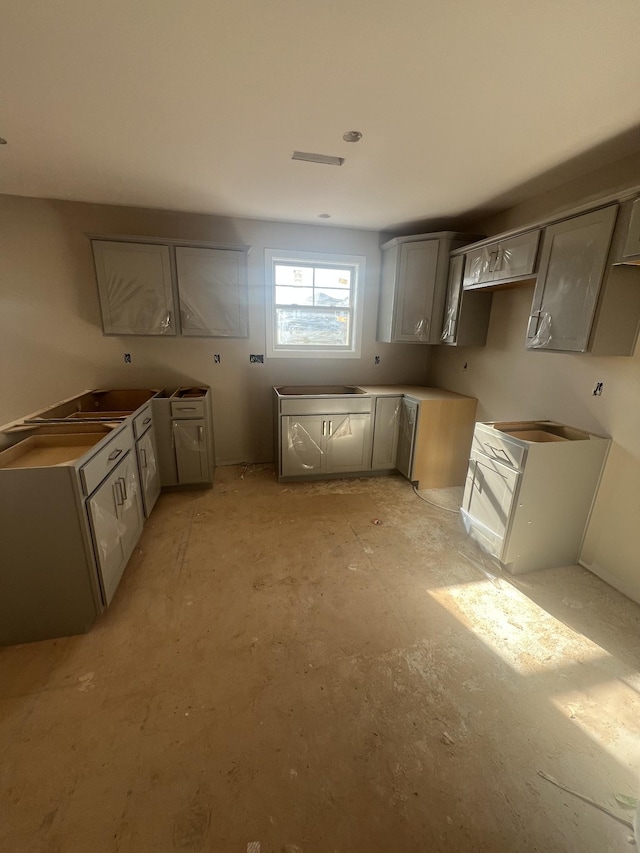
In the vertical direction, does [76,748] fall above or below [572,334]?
below

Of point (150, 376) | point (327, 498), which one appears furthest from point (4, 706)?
point (150, 376)

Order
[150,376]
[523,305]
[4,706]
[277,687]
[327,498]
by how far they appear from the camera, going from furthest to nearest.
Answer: [150,376] < [327,498] < [523,305] < [277,687] < [4,706]

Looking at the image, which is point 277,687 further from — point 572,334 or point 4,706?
point 572,334

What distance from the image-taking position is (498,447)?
2295 millimetres

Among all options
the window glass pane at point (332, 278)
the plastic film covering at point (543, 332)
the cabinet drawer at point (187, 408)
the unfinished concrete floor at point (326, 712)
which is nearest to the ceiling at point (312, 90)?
the plastic film covering at point (543, 332)

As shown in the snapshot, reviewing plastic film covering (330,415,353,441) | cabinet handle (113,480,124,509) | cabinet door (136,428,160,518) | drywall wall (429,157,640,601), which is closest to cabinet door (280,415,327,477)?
plastic film covering (330,415,353,441)

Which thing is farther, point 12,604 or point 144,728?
point 12,604

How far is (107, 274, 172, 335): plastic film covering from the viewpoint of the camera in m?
3.00

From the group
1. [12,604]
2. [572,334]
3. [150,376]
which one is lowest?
[12,604]

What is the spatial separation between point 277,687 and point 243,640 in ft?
1.04

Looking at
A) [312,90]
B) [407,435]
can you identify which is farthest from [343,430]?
[312,90]

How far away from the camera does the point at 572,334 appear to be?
2080 mm

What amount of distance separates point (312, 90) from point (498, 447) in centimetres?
223

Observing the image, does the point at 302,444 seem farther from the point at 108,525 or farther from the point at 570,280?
the point at 570,280
